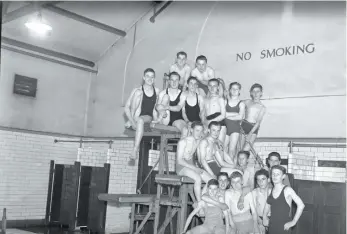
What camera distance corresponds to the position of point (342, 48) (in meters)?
8.55

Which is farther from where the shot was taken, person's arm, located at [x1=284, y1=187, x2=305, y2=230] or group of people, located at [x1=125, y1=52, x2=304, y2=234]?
group of people, located at [x1=125, y1=52, x2=304, y2=234]

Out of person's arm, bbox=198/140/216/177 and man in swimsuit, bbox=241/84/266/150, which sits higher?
man in swimsuit, bbox=241/84/266/150

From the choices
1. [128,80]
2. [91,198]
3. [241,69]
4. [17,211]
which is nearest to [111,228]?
[91,198]

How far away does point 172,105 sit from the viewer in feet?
24.9

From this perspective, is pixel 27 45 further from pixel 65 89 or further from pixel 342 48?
pixel 342 48

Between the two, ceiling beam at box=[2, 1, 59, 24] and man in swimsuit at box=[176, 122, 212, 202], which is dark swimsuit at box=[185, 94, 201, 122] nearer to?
man in swimsuit at box=[176, 122, 212, 202]

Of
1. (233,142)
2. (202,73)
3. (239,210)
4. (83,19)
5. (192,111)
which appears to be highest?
(83,19)

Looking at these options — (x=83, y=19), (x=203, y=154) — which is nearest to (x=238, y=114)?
(x=203, y=154)

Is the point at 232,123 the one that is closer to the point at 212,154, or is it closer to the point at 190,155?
the point at 212,154

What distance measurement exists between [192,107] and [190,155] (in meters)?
1.13

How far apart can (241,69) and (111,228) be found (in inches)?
204

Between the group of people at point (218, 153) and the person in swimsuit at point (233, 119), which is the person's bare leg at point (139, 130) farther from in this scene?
the person in swimsuit at point (233, 119)

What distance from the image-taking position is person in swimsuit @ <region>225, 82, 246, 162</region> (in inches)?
302

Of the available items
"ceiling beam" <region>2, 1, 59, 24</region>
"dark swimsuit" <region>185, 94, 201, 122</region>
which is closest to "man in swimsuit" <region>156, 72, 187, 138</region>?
"dark swimsuit" <region>185, 94, 201, 122</region>
